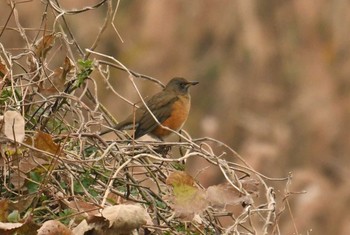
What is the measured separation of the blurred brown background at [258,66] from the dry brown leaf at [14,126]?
6.04 meters

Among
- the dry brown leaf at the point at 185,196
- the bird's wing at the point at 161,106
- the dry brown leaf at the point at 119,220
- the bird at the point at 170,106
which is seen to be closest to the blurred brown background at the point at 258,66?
the bird at the point at 170,106

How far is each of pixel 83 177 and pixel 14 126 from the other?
221mm

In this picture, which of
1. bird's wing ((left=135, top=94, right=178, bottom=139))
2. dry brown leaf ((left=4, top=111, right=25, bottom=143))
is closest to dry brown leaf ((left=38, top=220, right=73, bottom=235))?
dry brown leaf ((left=4, top=111, right=25, bottom=143))

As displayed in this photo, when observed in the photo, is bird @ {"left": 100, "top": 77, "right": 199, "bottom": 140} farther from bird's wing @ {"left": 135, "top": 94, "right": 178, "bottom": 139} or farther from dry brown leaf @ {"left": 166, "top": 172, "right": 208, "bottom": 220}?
dry brown leaf @ {"left": 166, "top": 172, "right": 208, "bottom": 220}

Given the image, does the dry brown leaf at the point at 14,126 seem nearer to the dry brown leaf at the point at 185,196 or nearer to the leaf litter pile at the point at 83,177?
the leaf litter pile at the point at 83,177

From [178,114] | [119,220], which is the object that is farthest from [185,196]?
[178,114]

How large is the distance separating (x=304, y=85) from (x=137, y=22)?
4.49ft

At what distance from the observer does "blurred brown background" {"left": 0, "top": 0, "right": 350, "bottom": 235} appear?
908 centimetres

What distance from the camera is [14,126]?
101 inches

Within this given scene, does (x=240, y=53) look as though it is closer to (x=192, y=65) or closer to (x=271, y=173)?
(x=192, y=65)

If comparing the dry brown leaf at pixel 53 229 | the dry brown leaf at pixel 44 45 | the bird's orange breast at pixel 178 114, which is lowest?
the bird's orange breast at pixel 178 114

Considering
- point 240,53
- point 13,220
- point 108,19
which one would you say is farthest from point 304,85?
point 13,220

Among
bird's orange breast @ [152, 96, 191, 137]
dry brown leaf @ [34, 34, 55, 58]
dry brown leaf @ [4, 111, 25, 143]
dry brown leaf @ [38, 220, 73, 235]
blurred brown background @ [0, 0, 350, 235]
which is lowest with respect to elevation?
blurred brown background @ [0, 0, 350, 235]

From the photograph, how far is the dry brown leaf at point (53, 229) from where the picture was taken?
2.39 metres
